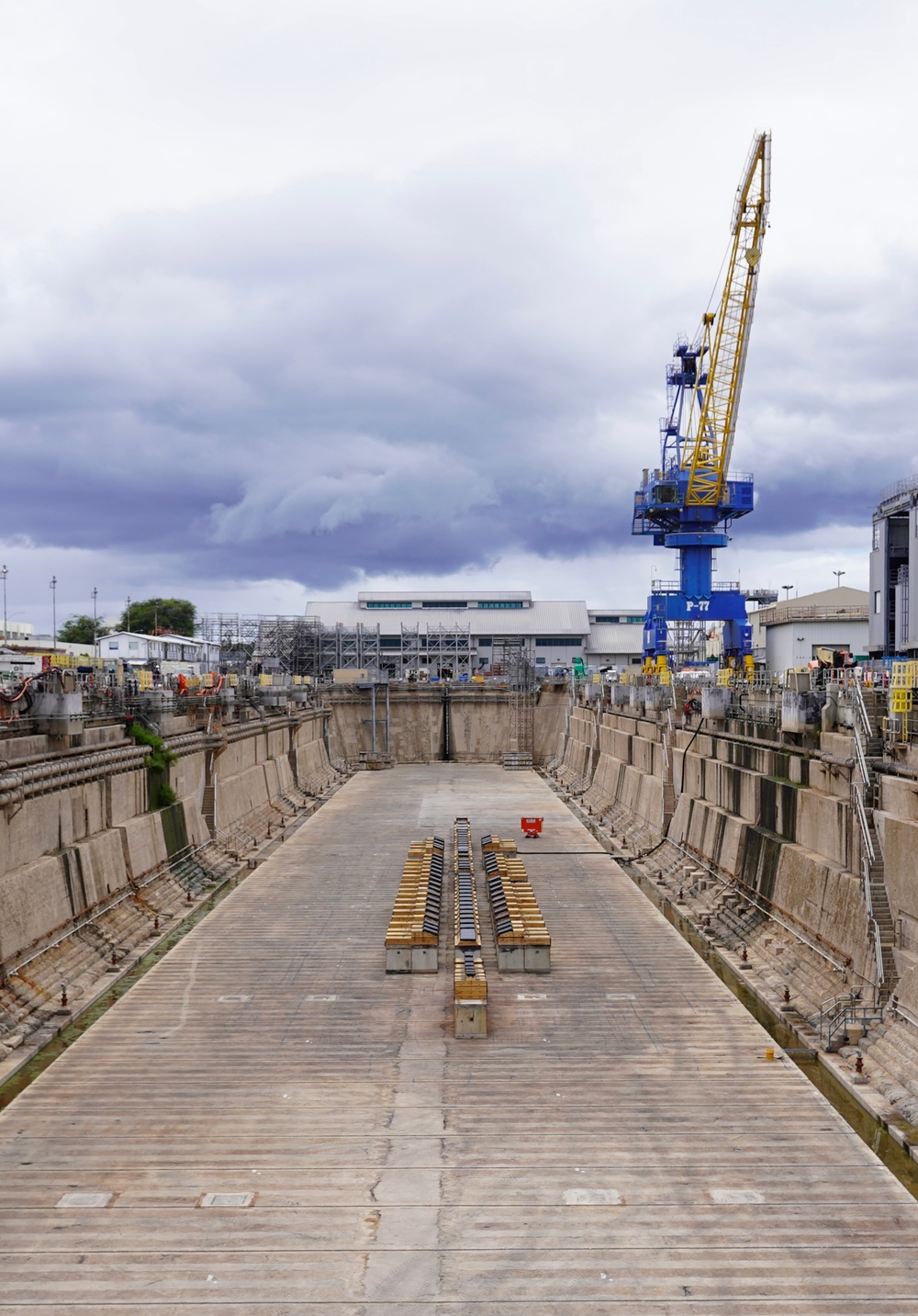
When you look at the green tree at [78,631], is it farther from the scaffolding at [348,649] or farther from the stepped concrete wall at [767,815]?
the stepped concrete wall at [767,815]

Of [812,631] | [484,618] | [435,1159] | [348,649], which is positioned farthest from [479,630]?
[435,1159]

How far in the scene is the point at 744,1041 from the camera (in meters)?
25.0

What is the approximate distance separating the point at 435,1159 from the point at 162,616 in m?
164

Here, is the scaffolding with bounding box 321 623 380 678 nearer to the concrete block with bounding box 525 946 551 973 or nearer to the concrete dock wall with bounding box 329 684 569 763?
the concrete dock wall with bounding box 329 684 569 763

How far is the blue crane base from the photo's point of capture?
270ft

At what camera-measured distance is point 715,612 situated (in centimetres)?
8225

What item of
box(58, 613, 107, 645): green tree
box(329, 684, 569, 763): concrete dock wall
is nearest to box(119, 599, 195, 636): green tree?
box(58, 613, 107, 645): green tree

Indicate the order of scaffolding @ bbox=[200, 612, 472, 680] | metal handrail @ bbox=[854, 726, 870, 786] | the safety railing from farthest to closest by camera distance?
scaffolding @ bbox=[200, 612, 472, 680]
metal handrail @ bbox=[854, 726, 870, 786]
the safety railing

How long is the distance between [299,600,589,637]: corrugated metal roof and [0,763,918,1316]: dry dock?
104 m

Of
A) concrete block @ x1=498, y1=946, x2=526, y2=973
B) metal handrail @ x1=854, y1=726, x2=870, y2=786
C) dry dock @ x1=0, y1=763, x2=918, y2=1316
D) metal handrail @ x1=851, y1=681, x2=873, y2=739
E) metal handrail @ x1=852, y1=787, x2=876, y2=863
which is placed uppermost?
metal handrail @ x1=851, y1=681, x2=873, y2=739

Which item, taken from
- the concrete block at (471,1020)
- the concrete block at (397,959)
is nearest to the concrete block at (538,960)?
the concrete block at (397,959)

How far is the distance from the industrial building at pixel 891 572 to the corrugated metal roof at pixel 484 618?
180 feet

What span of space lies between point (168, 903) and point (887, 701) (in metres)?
26.5

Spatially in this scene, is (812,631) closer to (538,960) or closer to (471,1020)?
(538,960)
